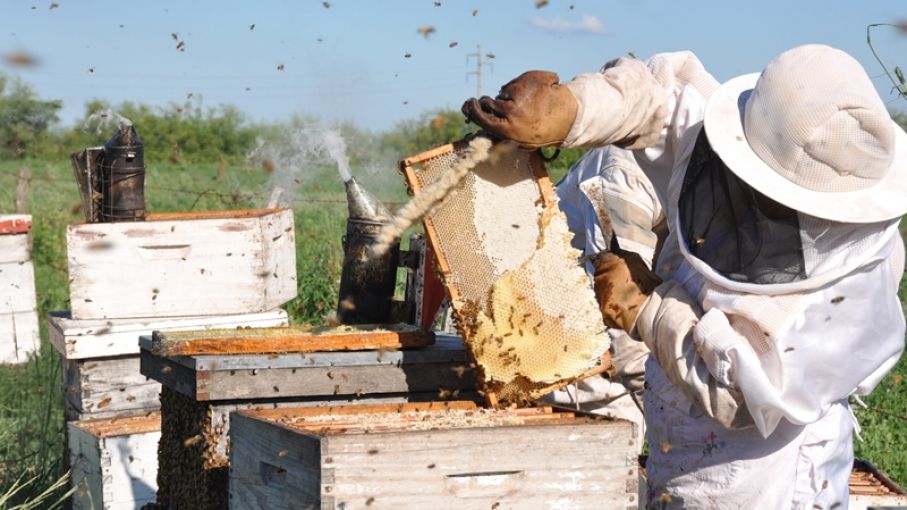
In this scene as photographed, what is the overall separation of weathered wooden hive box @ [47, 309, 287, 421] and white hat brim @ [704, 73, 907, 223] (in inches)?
96.0

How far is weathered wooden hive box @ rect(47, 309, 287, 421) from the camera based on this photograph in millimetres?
4238

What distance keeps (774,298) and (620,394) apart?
5.32 ft

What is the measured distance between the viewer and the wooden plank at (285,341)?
2.76 meters

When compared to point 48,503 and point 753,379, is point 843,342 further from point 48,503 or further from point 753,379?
point 48,503

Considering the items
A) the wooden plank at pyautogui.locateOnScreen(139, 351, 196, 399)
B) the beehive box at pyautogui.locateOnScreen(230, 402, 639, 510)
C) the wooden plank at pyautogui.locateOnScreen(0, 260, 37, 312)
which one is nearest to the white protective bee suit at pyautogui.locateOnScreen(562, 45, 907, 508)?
the beehive box at pyautogui.locateOnScreen(230, 402, 639, 510)

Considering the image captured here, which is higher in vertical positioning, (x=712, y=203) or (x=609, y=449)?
(x=712, y=203)

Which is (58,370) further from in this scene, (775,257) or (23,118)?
(23,118)

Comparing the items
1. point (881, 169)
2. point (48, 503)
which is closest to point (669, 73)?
point (881, 169)

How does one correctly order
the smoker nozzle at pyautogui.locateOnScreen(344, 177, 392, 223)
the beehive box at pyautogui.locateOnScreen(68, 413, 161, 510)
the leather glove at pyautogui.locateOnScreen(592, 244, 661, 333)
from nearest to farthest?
the leather glove at pyautogui.locateOnScreen(592, 244, 661, 333)
the smoker nozzle at pyautogui.locateOnScreen(344, 177, 392, 223)
the beehive box at pyautogui.locateOnScreen(68, 413, 161, 510)

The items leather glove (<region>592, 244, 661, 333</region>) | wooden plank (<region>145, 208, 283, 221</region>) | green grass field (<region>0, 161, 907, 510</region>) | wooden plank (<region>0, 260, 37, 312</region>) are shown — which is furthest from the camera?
wooden plank (<region>0, 260, 37, 312</region>)

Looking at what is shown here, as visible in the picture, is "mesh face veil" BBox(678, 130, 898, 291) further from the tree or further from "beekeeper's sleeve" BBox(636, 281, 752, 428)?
the tree

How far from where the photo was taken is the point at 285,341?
278 centimetres

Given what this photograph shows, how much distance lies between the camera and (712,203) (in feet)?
8.04

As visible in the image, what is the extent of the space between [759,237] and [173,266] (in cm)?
267
